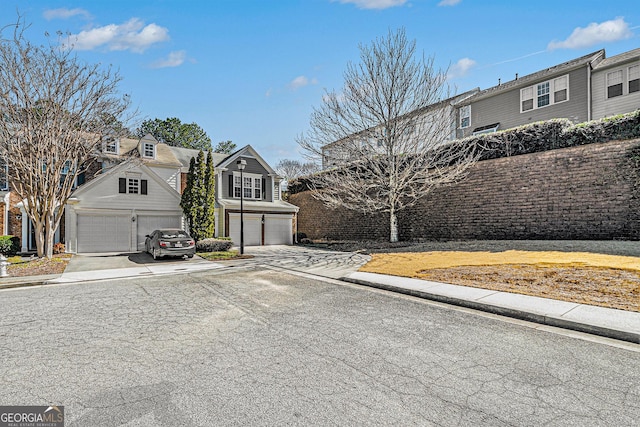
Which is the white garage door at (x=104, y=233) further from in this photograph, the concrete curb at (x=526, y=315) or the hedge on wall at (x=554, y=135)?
the hedge on wall at (x=554, y=135)

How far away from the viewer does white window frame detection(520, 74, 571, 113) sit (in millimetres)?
19078

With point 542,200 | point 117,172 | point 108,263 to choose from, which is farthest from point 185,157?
point 542,200

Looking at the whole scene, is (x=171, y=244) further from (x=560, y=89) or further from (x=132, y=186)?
(x=560, y=89)

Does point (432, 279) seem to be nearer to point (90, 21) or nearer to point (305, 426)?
point (305, 426)

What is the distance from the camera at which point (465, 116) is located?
78.8 ft

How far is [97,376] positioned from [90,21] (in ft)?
49.1

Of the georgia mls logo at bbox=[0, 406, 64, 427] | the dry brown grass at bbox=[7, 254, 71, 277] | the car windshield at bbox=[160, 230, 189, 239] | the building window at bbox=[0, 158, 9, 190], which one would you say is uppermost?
the building window at bbox=[0, 158, 9, 190]

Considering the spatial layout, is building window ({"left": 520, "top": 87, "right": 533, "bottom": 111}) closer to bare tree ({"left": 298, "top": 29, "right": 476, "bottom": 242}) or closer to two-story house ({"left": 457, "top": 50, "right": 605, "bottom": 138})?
two-story house ({"left": 457, "top": 50, "right": 605, "bottom": 138})

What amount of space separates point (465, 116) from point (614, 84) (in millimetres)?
8297

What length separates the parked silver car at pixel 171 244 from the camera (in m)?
15.0

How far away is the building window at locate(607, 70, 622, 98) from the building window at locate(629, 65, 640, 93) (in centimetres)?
40

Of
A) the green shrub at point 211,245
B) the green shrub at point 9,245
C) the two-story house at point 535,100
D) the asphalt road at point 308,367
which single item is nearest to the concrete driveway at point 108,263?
the green shrub at point 211,245

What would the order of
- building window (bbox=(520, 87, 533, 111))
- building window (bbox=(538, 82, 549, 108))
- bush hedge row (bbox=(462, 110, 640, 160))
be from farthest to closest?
building window (bbox=(520, 87, 533, 111)) < building window (bbox=(538, 82, 549, 108)) < bush hedge row (bbox=(462, 110, 640, 160))

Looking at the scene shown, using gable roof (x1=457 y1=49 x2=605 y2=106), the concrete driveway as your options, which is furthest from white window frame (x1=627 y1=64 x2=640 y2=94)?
the concrete driveway
